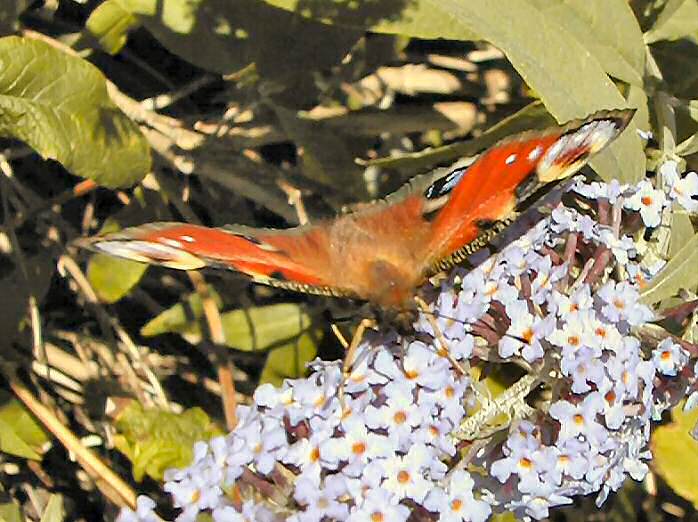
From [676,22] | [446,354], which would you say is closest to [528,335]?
[446,354]

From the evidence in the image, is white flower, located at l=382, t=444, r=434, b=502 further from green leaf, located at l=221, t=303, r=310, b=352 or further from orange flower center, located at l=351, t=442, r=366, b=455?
green leaf, located at l=221, t=303, r=310, b=352

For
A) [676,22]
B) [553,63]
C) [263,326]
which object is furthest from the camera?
[263,326]

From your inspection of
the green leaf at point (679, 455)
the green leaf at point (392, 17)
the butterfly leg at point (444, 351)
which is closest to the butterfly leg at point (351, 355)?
the butterfly leg at point (444, 351)

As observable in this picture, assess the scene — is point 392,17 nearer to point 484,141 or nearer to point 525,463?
point 484,141

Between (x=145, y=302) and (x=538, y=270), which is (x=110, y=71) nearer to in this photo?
(x=145, y=302)

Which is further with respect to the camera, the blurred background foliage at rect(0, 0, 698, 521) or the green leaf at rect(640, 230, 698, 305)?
the blurred background foliage at rect(0, 0, 698, 521)

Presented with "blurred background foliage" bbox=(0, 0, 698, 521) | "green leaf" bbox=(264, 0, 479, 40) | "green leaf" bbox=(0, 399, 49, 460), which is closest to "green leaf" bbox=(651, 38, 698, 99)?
"blurred background foliage" bbox=(0, 0, 698, 521)

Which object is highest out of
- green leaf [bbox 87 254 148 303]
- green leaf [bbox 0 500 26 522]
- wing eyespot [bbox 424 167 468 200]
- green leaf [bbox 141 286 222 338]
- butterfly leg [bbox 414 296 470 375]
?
wing eyespot [bbox 424 167 468 200]
